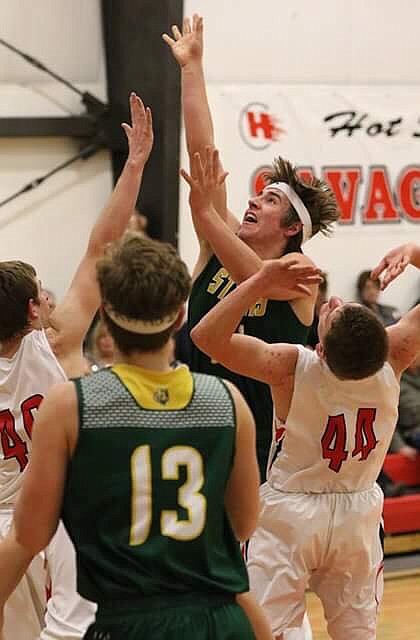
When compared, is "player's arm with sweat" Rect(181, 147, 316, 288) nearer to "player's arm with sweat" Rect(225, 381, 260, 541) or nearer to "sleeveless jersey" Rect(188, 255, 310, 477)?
"sleeveless jersey" Rect(188, 255, 310, 477)

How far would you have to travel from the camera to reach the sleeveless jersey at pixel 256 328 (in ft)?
16.2

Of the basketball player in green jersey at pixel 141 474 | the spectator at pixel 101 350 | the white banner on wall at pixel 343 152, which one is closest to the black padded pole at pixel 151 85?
the white banner on wall at pixel 343 152

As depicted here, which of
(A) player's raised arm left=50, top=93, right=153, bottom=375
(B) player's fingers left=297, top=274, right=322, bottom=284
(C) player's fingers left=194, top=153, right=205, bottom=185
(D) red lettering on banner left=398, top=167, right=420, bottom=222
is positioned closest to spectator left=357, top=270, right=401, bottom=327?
(D) red lettering on banner left=398, top=167, right=420, bottom=222

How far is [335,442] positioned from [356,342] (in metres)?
0.51

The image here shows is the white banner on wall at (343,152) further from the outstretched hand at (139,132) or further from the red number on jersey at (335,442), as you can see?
the red number on jersey at (335,442)

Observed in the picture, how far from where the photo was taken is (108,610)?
2811 mm

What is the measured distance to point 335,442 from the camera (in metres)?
4.20

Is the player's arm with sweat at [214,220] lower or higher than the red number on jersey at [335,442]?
higher

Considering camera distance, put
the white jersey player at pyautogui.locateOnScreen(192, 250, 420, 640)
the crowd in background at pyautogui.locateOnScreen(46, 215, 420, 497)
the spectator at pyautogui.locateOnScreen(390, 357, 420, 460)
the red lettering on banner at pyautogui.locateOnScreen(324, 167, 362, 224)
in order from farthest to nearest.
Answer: the red lettering on banner at pyautogui.locateOnScreen(324, 167, 362, 224), the spectator at pyautogui.locateOnScreen(390, 357, 420, 460), the crowd in background at pyautogui.locateOnScreen(46, 215, 420, 497), the white jersey player at pyautogui.locateOnScreen(192, 250, 420, 640)

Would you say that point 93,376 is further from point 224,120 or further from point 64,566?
point 224,120

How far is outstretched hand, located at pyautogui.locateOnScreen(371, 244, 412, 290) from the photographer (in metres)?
4.35

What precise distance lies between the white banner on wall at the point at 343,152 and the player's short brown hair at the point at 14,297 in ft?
17.3

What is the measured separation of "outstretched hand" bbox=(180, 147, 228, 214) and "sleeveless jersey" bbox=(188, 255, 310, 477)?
58 centimetres

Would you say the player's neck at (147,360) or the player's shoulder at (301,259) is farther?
the player's shoulder at (301,259)
